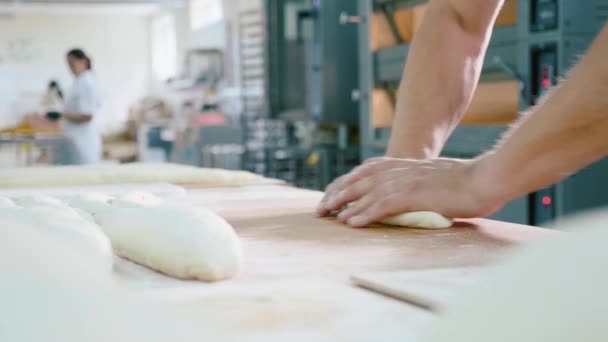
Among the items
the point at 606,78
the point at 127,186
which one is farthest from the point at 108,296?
the point at 127,186

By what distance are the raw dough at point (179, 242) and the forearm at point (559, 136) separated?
43 centimetres

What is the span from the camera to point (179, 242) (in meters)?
0.83

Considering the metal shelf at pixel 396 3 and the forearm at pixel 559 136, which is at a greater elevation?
the metal shelf at pixel 396 3

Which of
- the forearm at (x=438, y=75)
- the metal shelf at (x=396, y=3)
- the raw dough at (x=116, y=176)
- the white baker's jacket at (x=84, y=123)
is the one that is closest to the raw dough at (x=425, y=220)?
the forearm at (x=438, y=75)

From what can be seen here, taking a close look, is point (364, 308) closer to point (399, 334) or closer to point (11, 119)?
point (399, 334)

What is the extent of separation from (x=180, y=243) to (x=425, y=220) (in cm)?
45

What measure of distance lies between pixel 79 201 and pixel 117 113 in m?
16.0

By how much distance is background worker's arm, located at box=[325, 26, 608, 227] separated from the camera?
98cm

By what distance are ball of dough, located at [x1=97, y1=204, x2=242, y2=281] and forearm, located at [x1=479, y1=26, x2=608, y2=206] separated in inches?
17.1

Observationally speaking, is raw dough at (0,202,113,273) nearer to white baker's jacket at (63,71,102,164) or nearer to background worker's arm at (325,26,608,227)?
background worker's arm at (325,26,608,227)

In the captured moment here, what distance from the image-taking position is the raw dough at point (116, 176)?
1.86 metres

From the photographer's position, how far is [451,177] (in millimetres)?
1182

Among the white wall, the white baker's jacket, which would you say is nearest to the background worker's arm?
the white baker's jacket

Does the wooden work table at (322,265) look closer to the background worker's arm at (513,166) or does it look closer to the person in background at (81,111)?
the background worker's arm at (513,166)
